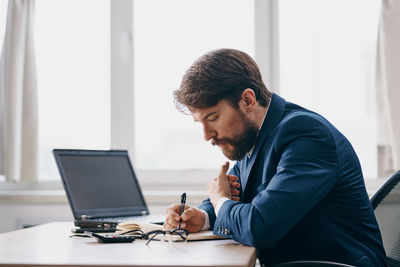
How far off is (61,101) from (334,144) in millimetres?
2332

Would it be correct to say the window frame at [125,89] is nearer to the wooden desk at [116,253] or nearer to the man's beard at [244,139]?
the man's beard at [244,139]

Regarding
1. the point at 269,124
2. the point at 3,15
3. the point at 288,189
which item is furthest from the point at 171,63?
the point at 288,189

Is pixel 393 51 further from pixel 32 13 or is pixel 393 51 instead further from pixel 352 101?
pixel 32 13

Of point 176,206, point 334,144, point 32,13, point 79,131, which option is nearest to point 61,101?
point 79,131

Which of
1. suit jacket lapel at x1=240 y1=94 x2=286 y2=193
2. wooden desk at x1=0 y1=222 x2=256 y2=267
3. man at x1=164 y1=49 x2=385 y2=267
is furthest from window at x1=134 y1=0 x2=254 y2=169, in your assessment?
wooden desk at x1=0 y1=222 x2=256 y2=267

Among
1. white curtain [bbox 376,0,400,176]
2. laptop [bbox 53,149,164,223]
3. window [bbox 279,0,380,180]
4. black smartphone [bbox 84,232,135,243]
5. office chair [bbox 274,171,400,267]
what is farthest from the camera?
window [bbox 279,0,380,180]

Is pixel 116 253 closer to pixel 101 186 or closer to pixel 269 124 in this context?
pixel 269 124

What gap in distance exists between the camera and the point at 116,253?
51.2 inches

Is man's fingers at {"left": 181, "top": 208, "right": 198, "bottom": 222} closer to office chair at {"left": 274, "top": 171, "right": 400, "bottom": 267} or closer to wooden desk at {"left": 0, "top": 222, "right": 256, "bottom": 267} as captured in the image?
wooden desk at {"left": 0, "top": 222, "right": 256, "bottom": 267}

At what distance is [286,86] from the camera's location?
313 centimetres

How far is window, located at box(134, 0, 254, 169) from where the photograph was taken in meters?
3.23

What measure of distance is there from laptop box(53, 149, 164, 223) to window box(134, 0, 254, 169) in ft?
2.88

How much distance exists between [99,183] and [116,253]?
0.94 meters

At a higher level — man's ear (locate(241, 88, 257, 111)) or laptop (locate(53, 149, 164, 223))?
man's ear (locate(241, 88, 257, 111))
